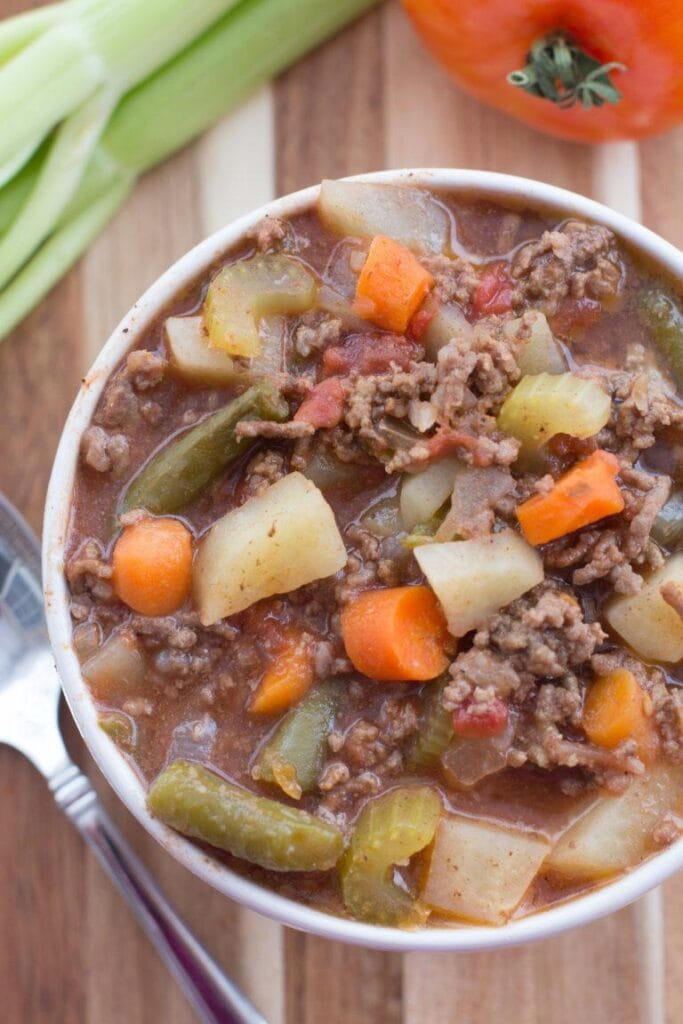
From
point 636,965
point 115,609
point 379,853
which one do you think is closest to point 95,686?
point 115,609

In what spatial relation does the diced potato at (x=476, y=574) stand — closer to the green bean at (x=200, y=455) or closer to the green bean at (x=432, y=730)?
the green bean at (x=432, y=730)

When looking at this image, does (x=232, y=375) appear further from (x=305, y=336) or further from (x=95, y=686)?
(x=95, y=686)

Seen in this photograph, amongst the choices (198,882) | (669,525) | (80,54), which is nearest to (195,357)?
(669,525)

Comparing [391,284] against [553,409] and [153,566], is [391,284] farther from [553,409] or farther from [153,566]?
[153,566]

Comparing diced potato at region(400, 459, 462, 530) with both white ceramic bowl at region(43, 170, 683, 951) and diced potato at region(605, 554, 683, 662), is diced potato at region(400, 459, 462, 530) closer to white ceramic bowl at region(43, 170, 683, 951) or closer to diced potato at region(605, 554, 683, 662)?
diced potato at region(605, 554, 683, 662)

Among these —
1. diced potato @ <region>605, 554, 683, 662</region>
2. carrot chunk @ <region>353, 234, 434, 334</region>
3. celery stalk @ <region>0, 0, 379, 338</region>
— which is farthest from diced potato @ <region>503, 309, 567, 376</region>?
celery stalk @ <region>0, 0, 379, 338</region>

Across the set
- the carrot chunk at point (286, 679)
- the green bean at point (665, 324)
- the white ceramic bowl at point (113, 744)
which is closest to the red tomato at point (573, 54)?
the white ceramic bowl at point (113, 744)
